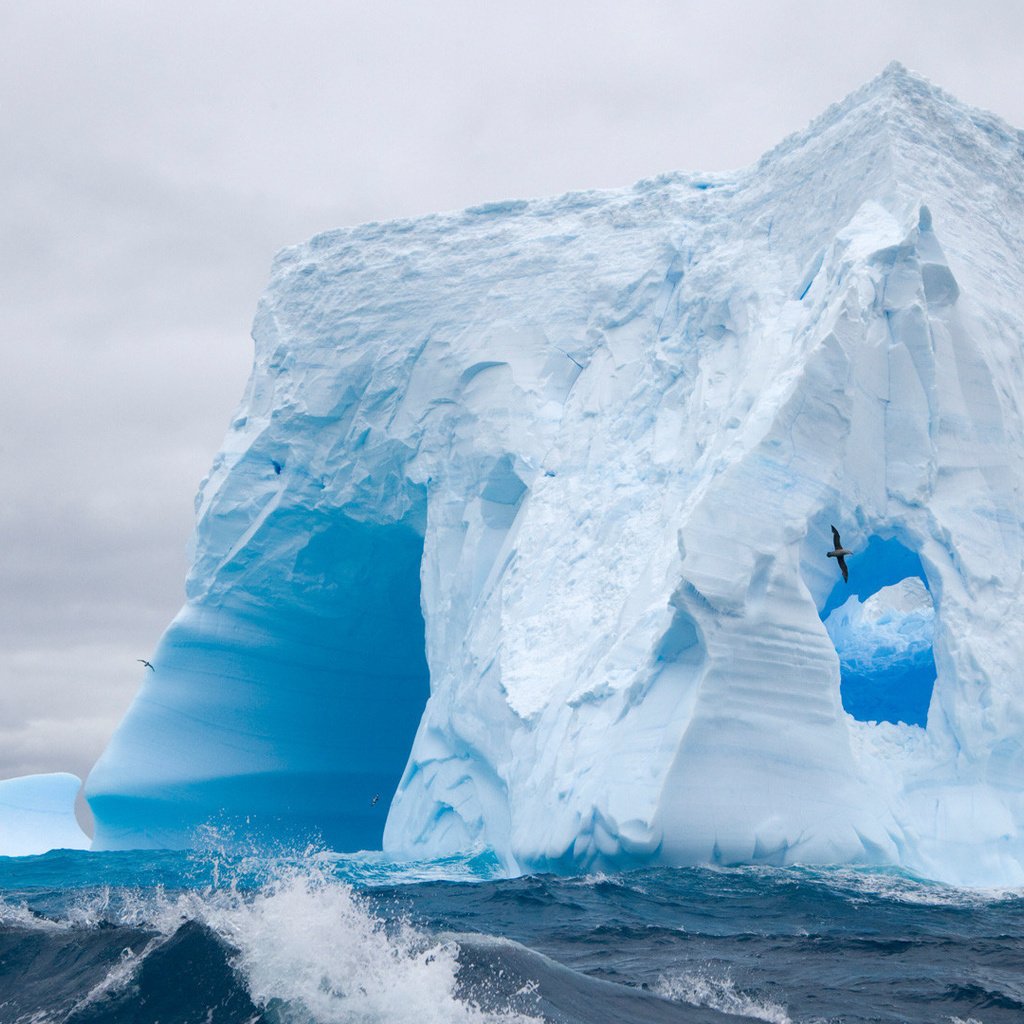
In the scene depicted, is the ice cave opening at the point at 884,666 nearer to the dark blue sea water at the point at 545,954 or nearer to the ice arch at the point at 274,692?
the dark blue sea water at the point at 545,954

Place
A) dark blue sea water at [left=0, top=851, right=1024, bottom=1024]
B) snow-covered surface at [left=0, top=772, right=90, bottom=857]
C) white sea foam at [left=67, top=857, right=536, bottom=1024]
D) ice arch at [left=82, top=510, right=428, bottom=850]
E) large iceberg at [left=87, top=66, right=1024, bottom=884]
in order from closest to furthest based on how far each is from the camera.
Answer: white sea foam at [left=67, top=857, right=536, bottom=1024]
dark blue sea water at [left=0, top=851, right=1024, bottom=1024]
large iceberg at [left=87, top=66, right=1024, bottom=884]
ice arch at [left=82, top=510, right=428, bottom=850]
snow-covered surface at [left=0, top=772, right=90, bottom=857]

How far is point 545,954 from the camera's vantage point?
677cm

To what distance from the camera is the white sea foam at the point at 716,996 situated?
5551mm

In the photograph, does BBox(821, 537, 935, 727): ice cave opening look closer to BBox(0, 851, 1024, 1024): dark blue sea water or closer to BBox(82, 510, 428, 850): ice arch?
BBox(0, 851, 1024, 1024): dark blue sea water

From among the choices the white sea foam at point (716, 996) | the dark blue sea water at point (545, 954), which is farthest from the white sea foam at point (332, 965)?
the white sea foam at point (716, 996)

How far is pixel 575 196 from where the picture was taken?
1703 centimetres

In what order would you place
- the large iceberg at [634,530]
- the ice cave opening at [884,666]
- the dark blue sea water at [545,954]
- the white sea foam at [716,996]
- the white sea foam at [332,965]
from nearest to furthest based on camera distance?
the white sea foam at [332,965]
the dark blue sea water at [545,954]
the white sea foam at [716,996]
the large iceberg at [634,530]
the ice cave opening at [884,666]

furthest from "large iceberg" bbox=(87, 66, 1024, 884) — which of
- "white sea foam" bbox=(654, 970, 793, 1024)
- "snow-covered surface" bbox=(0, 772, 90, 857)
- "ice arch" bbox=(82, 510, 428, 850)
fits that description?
"white sea foam" bbox=(654, 970, 793, 1024)

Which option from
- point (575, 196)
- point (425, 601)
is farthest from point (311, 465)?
point (575, 196)

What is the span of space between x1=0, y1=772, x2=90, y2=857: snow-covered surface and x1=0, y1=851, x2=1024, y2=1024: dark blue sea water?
10844 mm

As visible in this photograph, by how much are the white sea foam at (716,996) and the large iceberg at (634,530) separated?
3.65 meters

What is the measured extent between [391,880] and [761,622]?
4303 mm

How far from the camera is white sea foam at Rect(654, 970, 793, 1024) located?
5551 millimetres

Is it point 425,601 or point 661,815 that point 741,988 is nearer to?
point 661,815
